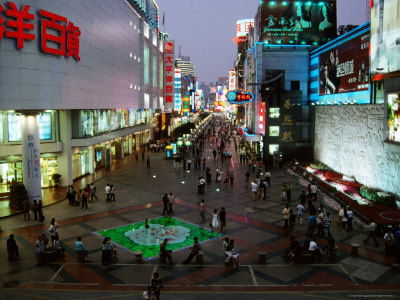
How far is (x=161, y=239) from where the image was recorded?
18.1 m

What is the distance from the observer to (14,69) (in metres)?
20.6

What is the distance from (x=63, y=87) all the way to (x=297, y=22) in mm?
34528

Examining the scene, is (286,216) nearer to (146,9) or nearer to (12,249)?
(12,249)

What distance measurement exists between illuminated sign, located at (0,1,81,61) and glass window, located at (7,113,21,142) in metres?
6.33

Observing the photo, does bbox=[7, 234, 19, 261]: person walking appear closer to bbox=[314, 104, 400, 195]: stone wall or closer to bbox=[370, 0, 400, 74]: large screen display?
bbox=[314, 104, 400, 195]: stone wall

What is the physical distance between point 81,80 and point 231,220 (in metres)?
16.5

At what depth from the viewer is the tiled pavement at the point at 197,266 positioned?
13.0m

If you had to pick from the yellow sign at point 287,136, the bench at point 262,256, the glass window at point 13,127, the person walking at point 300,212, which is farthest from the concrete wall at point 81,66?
the yellow sign at point 287,136

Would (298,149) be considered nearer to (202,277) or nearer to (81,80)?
(81,80)

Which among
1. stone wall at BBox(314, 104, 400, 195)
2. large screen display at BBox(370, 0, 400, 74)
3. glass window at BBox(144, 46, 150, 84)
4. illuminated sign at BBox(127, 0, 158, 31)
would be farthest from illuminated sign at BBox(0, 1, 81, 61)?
glass window at BBox(144, 46, 150, 84)

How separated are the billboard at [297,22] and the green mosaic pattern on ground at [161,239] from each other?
3435 cm

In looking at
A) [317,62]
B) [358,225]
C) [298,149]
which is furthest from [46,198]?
[317,62]

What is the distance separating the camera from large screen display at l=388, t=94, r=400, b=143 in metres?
21.4

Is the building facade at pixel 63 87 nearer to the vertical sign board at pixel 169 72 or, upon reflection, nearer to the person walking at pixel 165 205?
the person walking at pixel 165 205
